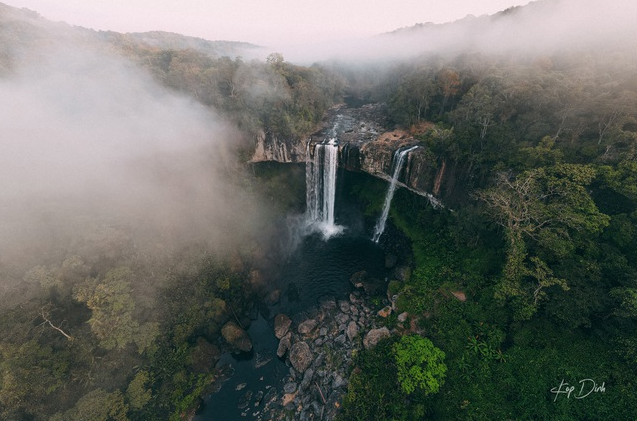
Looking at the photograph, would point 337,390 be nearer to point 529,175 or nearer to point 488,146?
point 529,175

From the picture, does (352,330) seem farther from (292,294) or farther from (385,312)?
(292,294)

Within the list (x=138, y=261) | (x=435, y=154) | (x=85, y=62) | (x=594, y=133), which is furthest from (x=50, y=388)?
(x=85, y=62)

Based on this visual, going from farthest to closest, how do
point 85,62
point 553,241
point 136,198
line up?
point 85,62
point 136,198
point 553,241

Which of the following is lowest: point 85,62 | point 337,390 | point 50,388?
point 337,390

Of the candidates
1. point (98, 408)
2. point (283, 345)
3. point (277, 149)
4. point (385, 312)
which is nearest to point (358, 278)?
point (385, 312)

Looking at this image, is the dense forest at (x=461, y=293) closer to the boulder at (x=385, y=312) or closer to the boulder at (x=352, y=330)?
the boulder at (x=385, y=312)
